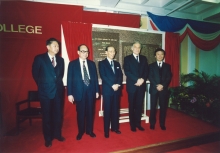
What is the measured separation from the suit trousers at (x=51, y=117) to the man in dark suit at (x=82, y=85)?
0.82ft

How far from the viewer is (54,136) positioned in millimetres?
2562

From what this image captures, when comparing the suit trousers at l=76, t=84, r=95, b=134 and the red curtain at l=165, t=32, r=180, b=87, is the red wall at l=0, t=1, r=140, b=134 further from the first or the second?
the red curtain at l=165, t=32, r=180, b=87

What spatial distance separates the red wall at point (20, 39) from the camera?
3.16 meters

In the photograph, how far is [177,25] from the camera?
3.95 metres

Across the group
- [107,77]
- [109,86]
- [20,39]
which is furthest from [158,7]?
[20,39]

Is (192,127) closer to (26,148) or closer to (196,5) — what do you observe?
(26,148)

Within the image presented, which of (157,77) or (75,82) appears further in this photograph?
(157,77)

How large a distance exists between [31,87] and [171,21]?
415 cm

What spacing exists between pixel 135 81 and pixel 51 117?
167 centimetres

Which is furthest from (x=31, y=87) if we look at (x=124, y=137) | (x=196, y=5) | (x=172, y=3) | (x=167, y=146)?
(x=196, y=5)

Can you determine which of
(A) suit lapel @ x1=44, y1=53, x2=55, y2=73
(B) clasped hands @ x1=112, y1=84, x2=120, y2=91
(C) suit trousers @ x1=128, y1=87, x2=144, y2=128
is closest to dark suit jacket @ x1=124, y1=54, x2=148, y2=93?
(C) suit trousers @ x1=128, y1=87, x2=144, y2=128

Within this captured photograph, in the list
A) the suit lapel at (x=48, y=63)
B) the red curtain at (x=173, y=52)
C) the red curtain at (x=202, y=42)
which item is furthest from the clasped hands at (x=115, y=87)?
the red curtain at (x=202, y=42)

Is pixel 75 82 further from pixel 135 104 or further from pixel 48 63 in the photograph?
pixel 135 104

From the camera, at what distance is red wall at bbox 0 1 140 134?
3.16m
